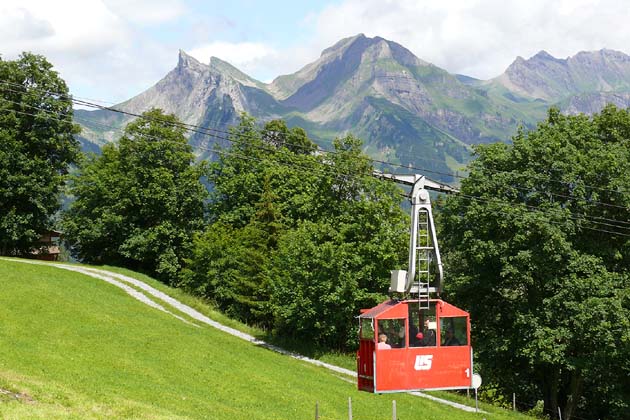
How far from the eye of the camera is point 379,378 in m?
26.8

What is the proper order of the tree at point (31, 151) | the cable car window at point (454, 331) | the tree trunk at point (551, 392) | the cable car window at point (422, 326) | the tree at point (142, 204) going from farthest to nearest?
the tree at point (142, 204), the tree at point (31, 151), the tree trunk at point (551, 392), the cable car window at point (454, 331), the cable car window at point (422, 326)

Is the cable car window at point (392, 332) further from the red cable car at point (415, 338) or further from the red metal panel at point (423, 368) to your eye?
the red metal panel at point (423, 368)

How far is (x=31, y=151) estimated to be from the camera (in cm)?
8106

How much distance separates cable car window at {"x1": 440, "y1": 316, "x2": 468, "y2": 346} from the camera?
27953 mm

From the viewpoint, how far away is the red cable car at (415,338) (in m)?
26.9

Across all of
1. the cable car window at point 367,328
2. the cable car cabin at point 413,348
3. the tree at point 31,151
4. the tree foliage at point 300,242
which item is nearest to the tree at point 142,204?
the tree foliage at point 300,242

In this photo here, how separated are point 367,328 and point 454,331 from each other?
347 centimetres

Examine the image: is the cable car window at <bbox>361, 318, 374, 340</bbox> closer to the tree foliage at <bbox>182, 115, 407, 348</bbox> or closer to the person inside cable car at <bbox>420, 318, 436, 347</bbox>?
the person inside cable car at <bbox>420, 318, 436, 347</bbox>

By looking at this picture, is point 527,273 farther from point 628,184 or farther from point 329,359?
point 329,359

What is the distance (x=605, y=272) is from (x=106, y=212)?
2222 inches

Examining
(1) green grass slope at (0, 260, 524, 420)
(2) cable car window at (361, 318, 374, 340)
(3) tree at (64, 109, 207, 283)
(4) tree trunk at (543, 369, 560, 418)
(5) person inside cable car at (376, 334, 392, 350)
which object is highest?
(3) tree at (64, 109, 207, 283)

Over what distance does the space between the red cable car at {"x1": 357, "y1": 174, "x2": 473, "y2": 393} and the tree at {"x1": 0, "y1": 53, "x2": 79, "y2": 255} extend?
60492 mm

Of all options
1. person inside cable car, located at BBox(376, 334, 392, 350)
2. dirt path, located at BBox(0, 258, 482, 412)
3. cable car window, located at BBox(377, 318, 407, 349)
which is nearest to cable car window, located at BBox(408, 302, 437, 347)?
cable car window, located at BBox(377, 318, 407, 349)

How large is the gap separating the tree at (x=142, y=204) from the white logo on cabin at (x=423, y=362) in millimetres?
58680
